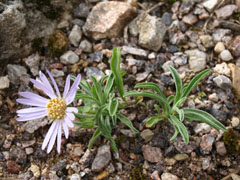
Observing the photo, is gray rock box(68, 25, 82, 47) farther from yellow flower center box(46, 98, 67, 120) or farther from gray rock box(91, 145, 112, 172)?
gray rock box(91, 145, 112, 172)

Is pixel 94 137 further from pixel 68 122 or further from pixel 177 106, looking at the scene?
pixel 177 106

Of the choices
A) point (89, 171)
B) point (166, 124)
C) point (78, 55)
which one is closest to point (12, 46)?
point (78, 55)

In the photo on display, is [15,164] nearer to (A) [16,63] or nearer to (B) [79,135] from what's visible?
(B) [79,135]

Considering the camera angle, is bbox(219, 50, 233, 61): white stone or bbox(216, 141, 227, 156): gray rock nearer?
bbox(216, 141, 227, 156): gray rock

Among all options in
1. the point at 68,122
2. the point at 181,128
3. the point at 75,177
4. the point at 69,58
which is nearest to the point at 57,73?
the point at 69,58

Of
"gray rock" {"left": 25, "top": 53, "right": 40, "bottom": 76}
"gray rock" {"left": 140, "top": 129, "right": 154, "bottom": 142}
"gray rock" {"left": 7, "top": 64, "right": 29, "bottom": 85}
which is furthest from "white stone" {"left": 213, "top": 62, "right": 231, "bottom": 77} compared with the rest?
"gray rock" {"left": 7, "top": 64, "right": 29, "bottom": 85}

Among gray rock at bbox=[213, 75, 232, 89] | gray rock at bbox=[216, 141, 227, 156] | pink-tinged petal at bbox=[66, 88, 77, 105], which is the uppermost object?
pink-tinged petal at bbox=[66, 88, 77, 105]

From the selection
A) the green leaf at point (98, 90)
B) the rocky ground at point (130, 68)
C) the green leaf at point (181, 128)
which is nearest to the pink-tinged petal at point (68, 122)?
the green leaf at point (98, 90)
